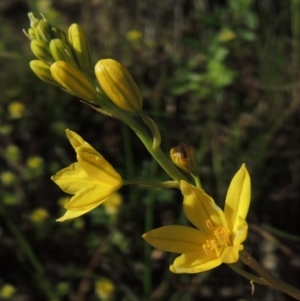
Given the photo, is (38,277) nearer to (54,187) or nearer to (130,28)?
(54,187)

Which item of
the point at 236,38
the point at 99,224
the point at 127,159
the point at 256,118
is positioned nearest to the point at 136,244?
the point at 99,224

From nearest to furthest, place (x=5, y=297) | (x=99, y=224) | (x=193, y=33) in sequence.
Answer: (x=5, y=297) → (x=99, y=224) → (x=193, y=33)

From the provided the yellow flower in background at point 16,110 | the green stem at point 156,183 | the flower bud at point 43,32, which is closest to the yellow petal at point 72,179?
the green stem at point 156,183

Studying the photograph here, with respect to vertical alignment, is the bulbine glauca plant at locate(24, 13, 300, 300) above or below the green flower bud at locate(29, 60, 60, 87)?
below

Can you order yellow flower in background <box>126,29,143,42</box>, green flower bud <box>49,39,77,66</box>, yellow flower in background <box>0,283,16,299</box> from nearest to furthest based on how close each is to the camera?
1. green flower bud <box>49,39,77,66</box>
2. yellow flower in background <box>0,283,16,299</box>
3. yellow flower in background <box>126,29,143,42</box>

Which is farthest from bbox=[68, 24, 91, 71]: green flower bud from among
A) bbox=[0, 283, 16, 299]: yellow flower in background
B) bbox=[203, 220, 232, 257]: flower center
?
bbox=[0, 283, 16, 299]: yellow flower in background

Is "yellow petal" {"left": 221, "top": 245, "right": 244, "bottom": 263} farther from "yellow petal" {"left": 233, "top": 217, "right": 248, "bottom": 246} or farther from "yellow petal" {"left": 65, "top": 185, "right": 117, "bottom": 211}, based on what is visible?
"yellow petal" {"left": 65, "top": 185, "right": 117, "bottom": 211}
